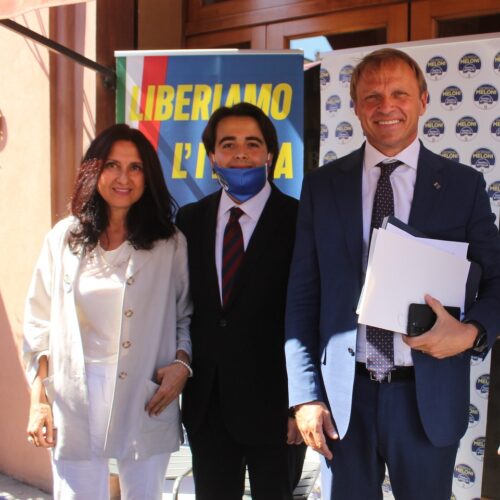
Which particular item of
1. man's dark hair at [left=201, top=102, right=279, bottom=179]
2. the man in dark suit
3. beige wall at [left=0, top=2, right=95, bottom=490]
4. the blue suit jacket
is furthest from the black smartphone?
beige wall at [left=0, top=2, right=95, bottom=490]

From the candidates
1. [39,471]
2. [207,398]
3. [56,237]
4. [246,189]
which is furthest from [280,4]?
[39,471]

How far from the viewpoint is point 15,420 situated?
4.50 m

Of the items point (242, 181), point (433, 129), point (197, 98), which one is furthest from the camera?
point (197, 98)

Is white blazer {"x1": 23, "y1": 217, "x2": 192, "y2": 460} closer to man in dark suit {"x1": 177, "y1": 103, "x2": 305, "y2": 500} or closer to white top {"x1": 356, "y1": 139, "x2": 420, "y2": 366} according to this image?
man in dark suit {"x1": 177, "y1": 103, "x2": 305, "y2": 500}

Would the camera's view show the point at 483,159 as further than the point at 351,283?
Yes

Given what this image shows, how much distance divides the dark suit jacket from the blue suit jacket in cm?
27

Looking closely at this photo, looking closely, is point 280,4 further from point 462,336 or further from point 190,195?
point 462,336

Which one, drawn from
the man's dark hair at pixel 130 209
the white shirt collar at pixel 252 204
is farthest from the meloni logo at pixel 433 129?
the man's dark hair at pixel 130 209

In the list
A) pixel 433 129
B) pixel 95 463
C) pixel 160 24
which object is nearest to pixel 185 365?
pixel 95 463

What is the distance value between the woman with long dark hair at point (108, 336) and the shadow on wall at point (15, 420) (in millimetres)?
2170

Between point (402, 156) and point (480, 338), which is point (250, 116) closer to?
point (402, 156)

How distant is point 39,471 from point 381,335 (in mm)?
3260

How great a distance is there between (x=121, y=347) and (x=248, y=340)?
473 mm

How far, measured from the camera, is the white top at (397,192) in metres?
2.02
